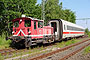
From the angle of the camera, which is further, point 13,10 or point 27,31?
point 13,10

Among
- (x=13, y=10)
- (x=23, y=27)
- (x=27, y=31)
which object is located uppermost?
(x=13, y=10)

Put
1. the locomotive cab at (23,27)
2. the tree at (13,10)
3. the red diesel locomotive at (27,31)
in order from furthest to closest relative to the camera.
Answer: the tree at (13,10) < the locomotive cab at (23,27) < the red diesel locomotive at (27,31)

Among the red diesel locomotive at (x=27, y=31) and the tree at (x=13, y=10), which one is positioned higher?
the tree at (x=13, y=10)

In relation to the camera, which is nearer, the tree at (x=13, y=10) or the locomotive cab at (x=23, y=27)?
the locomotive cab at (x=23, y=27)

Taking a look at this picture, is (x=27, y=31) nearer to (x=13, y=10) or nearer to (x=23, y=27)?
(x=23, y=27)

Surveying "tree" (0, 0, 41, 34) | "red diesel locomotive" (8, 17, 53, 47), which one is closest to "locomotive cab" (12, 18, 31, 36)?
"red diesel locomotive" (8, 17, 53, 47)

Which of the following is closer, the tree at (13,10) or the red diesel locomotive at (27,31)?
the red diesel locomotive at (27,31)

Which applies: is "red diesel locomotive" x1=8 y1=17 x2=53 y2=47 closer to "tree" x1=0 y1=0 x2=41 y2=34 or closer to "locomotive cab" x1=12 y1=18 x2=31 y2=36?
"locomotive cab" x1=12 y1=18 x2=31 y2=36

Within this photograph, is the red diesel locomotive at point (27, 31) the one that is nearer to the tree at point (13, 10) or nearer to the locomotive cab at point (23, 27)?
the locomotive cab at point (23, 27)

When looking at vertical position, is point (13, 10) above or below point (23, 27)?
above

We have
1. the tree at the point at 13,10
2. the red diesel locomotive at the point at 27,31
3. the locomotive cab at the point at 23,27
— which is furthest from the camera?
the tree at the point at 13,10

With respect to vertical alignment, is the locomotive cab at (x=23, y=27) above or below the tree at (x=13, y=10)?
below

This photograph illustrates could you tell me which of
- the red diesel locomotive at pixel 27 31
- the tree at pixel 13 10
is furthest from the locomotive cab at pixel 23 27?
the tree at pixel 13 10

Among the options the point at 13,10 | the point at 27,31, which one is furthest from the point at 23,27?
the point at 13,10
